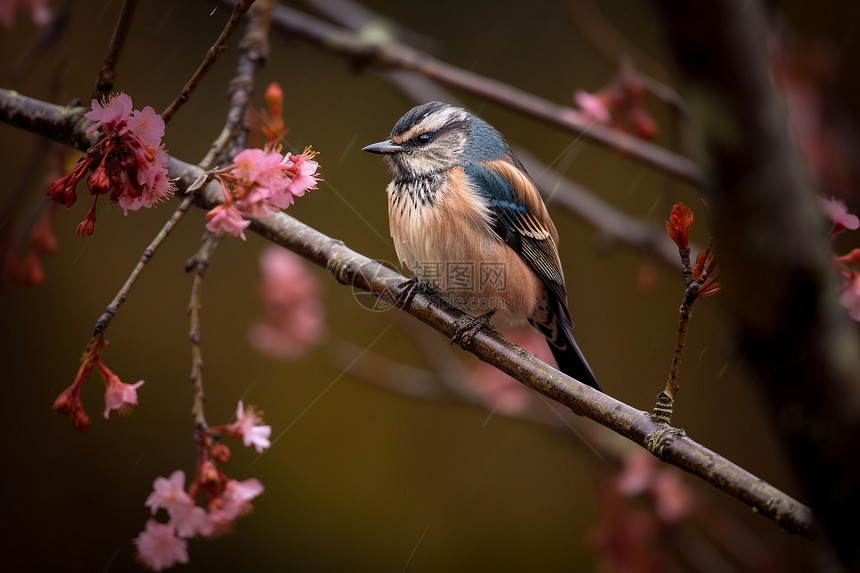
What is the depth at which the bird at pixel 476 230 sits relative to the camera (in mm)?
1163

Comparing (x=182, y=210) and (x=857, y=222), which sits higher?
(x=857, y=222)

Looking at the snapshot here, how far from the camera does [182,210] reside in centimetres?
76

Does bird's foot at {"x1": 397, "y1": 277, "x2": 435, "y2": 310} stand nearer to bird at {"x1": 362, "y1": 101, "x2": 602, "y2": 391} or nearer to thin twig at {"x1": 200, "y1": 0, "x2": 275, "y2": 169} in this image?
bird at {"x1": 362, "y1": 101, "x2": 602, "y2": 391}

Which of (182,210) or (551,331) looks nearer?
(182,210)

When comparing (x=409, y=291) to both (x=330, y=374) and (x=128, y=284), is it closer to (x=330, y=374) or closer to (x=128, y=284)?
(x=128, y=284)

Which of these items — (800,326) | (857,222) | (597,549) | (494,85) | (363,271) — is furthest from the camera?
(597,549)

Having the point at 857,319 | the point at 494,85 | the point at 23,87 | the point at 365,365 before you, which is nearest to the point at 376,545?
the point at 365,365

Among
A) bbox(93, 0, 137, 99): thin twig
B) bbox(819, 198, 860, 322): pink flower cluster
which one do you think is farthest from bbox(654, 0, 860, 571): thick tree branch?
bbox(93, 0, 137, 99): thin twig

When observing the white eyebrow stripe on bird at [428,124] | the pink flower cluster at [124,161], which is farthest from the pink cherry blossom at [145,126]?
the white eyebrow stripe on bird at [428,124]

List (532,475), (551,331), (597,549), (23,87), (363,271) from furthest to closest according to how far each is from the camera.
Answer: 1. (532,475)
2. (23,87)
3. (597,549)
4. (551,331)
5. (363,271)

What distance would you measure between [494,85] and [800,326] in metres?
0.96

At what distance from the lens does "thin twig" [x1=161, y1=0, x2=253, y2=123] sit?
2.14 ft

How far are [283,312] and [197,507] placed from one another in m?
1.06

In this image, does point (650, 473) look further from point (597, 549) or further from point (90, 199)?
point (90, 199)
